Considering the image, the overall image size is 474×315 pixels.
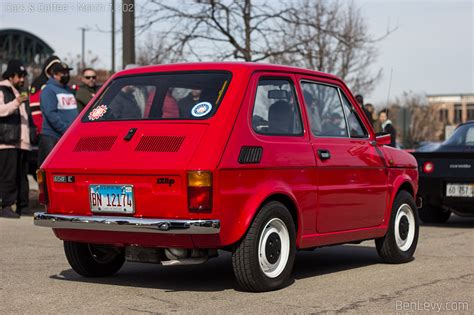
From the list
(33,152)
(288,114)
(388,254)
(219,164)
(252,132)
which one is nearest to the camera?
(219,164)

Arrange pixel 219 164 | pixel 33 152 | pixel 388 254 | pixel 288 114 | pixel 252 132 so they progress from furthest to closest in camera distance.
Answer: pixel 33 152 < pixel 388 254 < pixel 288 114 < pixel 252 132 < pixel 219 164

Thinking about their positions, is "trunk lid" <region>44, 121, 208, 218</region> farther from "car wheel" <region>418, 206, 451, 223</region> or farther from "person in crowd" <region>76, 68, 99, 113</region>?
"car wheel" <region>418, 206, 451, 223</region>

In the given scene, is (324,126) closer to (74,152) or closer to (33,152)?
(74,152)

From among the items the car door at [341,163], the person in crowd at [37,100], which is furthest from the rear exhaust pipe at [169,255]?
the person in crowd at [37,100]

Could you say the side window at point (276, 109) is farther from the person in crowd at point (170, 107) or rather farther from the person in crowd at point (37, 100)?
the person in crowd at point (37, 100)

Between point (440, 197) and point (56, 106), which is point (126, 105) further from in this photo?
Answer: point (440, 197)

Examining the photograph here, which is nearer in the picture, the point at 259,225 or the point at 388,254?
the point at 259,225

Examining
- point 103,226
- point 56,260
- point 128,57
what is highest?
point 128,57

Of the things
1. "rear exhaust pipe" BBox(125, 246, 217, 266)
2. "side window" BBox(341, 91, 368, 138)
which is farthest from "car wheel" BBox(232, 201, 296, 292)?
"side window" BBox(341, 91, 368, 138)

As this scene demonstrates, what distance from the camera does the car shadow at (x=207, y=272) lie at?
289 inches

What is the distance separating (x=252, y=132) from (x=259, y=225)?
0.69 m

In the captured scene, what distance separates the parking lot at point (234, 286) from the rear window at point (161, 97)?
1320 millimetres

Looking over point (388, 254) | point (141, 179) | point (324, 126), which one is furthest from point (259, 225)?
point (388, 254)

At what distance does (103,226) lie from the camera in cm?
675
